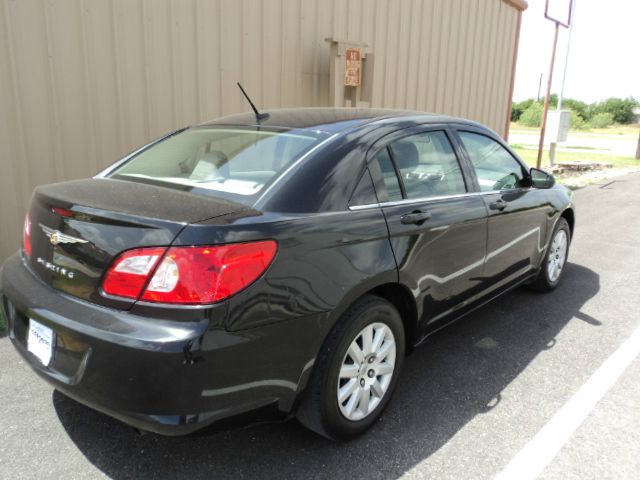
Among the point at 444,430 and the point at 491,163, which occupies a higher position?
the point at 491,163

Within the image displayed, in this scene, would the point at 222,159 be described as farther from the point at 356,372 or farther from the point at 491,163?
the point at 491,163

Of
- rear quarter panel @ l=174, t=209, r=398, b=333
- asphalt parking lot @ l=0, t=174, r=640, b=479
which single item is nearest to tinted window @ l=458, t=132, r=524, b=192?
asphalt parking lot @ l=0, t=174, r=640, b=479

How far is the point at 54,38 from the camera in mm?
4578

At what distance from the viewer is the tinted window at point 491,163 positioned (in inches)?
137

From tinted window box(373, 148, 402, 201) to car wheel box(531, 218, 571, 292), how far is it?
2256mm

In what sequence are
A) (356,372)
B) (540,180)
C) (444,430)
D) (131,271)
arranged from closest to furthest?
(131,271) < (356,372) < (444,430) < (540,180)

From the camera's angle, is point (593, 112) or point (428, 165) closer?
point (428, 165)

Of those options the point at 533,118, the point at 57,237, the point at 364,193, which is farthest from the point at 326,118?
the point at 533,118

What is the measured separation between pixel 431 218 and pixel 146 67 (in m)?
3.67

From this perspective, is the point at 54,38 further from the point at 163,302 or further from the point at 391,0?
the point at 391,0

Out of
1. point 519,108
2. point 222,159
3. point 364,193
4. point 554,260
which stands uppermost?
point 519,108

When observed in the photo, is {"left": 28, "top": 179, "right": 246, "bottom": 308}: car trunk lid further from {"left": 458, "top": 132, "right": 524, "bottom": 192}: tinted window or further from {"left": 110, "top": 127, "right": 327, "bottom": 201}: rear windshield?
{"left": 458, "top": 132, "right": 524, "bottom": 192}: tinted window

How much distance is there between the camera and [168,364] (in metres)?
1.89

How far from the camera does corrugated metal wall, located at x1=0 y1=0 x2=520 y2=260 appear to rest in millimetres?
4512
